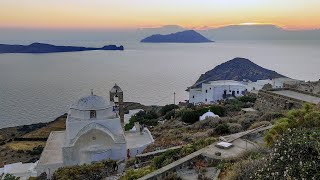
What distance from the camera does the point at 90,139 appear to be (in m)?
19.2

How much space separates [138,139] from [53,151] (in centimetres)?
491

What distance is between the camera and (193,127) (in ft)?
74.3

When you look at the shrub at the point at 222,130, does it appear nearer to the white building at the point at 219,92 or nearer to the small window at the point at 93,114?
the small window at the point at 93,114

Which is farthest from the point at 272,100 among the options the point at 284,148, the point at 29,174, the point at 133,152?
the point at 284,148

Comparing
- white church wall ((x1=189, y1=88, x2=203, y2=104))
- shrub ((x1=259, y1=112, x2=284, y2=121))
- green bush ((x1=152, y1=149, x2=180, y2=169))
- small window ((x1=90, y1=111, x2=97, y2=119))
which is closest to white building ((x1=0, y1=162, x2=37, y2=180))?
small window ((x1=90, y1=111, x2=97, y2=119))

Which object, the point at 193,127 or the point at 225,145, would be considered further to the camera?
the point at 193,127

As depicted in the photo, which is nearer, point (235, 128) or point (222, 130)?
point (222, 130)

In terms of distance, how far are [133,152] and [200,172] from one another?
10185 mm

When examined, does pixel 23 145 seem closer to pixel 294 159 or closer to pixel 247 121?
pixel 247 121

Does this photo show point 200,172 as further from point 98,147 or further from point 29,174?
point 29,174

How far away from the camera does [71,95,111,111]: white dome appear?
64.3ft

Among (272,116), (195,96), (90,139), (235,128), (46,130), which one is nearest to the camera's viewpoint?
(235,128)

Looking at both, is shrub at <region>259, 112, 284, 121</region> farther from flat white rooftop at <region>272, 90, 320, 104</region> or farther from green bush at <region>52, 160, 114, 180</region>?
green bush at <region>52, 160, 114, 180</region>

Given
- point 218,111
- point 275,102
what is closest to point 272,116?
point 275,102
